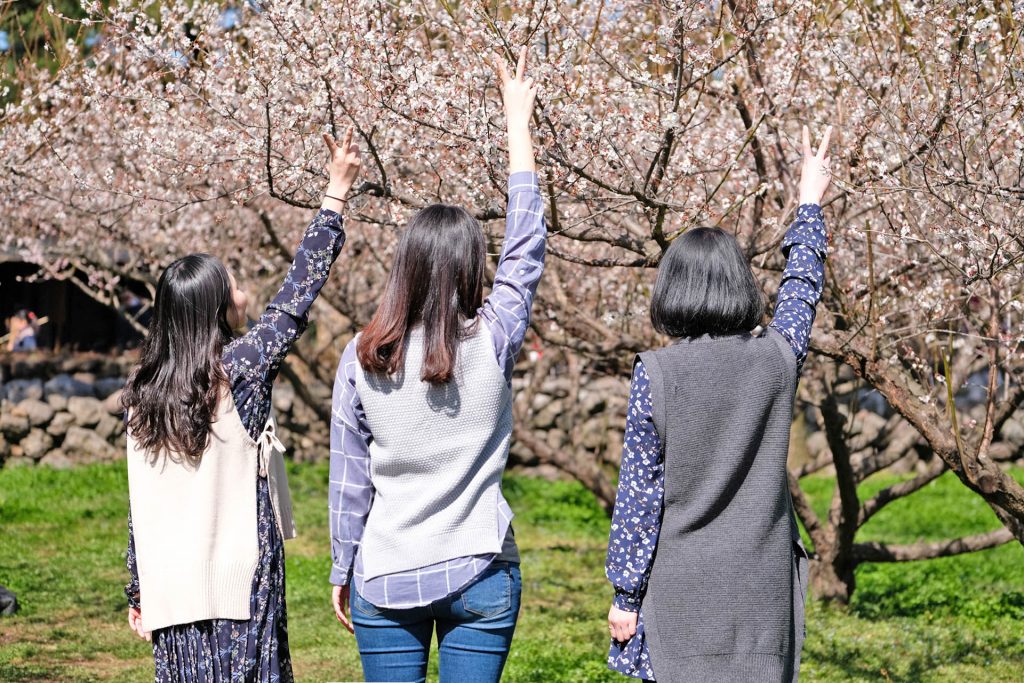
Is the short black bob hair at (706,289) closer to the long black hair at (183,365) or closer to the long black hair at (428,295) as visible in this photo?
the long black hair at (428,295)

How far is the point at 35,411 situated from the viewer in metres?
11.9

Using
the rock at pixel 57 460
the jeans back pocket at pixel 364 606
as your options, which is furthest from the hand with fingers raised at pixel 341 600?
the rock at pixel 57 460

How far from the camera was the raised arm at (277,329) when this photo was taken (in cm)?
254

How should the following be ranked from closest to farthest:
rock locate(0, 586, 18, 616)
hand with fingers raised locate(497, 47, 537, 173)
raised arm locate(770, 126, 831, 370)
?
raised arm locate(770, 126, 831, 370) < hand with fingers raised locate(497, 47, 537, 173) < rock locate(0, 586, 18, 616)

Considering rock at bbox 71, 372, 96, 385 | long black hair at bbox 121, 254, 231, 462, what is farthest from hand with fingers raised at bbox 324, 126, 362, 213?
rock at bbox 71, 372, 96, 385

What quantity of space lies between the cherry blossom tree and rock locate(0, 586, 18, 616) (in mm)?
2318

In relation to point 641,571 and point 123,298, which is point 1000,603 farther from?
point 123,298

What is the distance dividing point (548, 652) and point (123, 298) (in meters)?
11.5

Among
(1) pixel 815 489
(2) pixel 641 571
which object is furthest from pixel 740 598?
(1) pixel 815 489

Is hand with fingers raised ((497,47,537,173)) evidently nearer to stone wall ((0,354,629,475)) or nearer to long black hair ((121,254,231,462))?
long black hair ((121,254,231,462))

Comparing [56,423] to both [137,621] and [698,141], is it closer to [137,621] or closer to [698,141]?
[698,141]

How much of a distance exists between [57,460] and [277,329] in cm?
1035

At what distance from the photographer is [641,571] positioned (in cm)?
235

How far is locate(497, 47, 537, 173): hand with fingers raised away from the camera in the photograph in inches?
103
